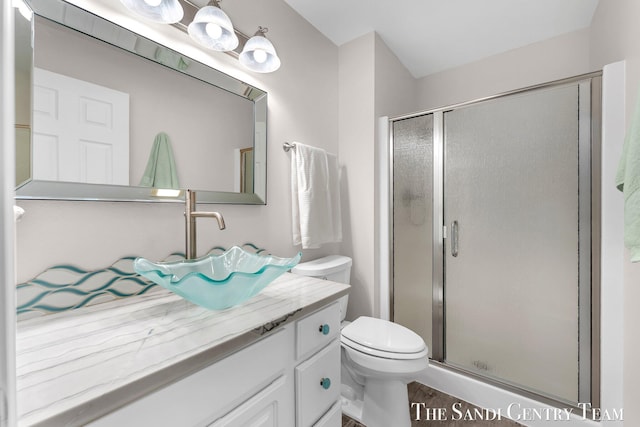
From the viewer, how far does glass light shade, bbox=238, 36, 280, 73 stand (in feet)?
4.14

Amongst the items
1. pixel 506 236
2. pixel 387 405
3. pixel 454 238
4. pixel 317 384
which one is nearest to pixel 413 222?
pixel 454 238

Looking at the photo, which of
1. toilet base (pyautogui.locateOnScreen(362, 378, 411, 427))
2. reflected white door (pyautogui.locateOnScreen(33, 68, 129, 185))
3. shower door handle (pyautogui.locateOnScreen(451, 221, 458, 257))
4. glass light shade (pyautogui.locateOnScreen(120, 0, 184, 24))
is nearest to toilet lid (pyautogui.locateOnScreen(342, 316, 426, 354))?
toilet base (pyautogui.locateOnScreen(362, 378, 411, 427))

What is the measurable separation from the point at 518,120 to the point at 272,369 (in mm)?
1754

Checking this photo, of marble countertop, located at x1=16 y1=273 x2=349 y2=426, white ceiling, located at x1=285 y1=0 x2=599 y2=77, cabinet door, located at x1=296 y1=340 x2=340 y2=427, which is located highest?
white ceiling, located at x1=285 y1=0 x2=599 y2=77

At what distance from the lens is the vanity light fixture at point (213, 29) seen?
1053 millimetres

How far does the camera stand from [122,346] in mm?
598

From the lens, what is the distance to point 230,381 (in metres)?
0.65

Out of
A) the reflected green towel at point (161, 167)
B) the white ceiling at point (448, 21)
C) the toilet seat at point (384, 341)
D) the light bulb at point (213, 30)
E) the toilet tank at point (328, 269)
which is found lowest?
the toilet seat at point (384, 341)

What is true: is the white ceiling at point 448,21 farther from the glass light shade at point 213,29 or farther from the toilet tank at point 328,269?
the toilet tank at point 328,269

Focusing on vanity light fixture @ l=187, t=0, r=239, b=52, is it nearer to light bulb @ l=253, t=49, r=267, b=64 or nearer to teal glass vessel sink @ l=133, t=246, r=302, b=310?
light bulb @ l=253, t=49, r=267, b=64

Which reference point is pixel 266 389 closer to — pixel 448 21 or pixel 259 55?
pixel 259 55

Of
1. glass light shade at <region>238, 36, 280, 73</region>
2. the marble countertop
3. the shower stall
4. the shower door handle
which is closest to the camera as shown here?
the marble countertop

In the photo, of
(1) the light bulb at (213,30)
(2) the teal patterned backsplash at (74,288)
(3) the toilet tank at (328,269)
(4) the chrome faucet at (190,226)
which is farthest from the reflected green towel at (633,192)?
(2) the teal patterned backsplash at (74,288)

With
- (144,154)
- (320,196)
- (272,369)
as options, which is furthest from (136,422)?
(320,196)
